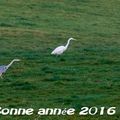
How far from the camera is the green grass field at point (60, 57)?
20.0 m

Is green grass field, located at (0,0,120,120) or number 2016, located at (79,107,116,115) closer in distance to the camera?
number 2016, located at (79,107,116,115)

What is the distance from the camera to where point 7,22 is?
42.1 m

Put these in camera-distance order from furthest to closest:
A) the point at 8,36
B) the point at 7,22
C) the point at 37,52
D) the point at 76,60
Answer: the point at 7,22
the point at 8,36
the point at 37,52
the point at 76,60

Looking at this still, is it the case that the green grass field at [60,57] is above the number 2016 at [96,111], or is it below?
below

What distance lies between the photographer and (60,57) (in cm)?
2848

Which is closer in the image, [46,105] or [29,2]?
[46,105]

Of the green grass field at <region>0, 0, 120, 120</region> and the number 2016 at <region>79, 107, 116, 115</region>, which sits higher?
the number 2016 at <region>79, 107, 116, 115</region>

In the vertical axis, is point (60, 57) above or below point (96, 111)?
below

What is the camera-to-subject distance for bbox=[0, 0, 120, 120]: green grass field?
20.0m

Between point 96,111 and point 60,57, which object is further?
point 60,57

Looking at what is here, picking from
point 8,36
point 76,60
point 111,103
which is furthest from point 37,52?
point 111,103

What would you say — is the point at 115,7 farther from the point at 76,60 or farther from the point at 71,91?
→ the point at 71,91

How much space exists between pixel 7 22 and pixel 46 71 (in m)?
17.9

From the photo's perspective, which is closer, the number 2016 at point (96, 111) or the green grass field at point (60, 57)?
the number 2016 at point (96, 111)
